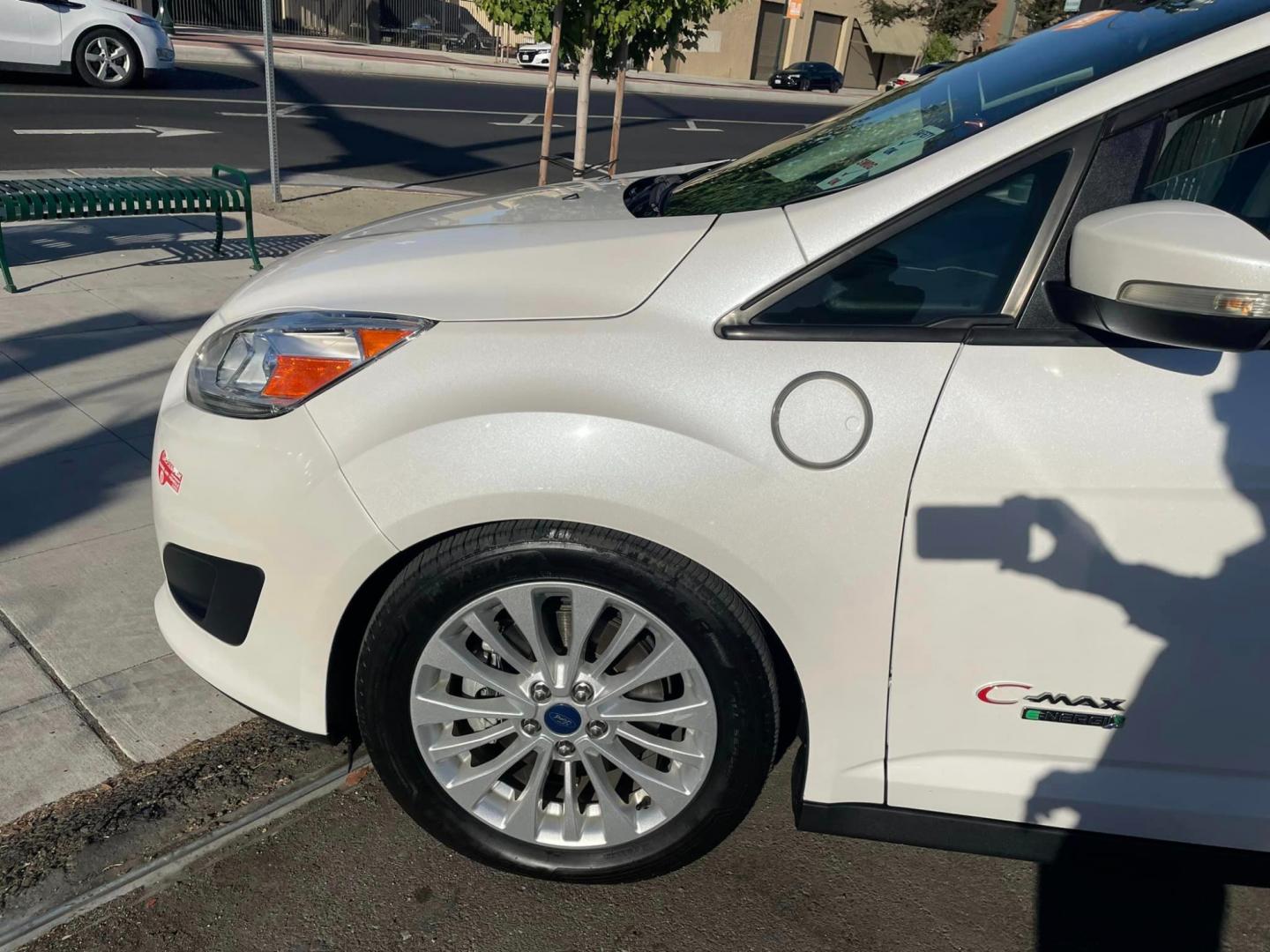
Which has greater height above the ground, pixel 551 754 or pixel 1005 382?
pixel 1005 382

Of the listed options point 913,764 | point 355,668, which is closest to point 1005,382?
point 913,764

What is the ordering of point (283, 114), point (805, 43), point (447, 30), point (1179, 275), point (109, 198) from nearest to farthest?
1. point (1179, 275)
2. point (109, 198)
3. point (283, 114)
4. point (447, 30)
5. point (805, 43)

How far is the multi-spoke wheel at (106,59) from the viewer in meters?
15.3

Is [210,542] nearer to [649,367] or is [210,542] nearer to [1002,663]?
[649,367]

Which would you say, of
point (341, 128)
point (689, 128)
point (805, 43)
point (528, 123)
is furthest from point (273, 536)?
point (805, 43)

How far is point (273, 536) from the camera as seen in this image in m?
2.18

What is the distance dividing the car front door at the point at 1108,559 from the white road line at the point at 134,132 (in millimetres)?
12688

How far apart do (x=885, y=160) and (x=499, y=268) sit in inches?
32.4

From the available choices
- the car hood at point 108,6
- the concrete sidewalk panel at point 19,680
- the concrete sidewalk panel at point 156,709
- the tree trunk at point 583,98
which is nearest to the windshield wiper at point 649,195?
the concrete sidewalk panel at point 156,709

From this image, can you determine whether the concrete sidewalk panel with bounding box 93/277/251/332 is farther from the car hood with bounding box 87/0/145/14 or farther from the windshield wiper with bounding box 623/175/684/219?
the car hood with bounding box 87/0/145/14

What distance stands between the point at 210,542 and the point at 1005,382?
1.61 m

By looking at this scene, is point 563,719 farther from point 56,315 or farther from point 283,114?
point 283,114

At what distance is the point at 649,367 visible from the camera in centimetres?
199

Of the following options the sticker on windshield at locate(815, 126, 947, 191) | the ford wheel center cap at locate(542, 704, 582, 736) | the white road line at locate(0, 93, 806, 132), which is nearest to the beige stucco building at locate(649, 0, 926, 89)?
the white road line at locate(0, 93, 806, 132)
